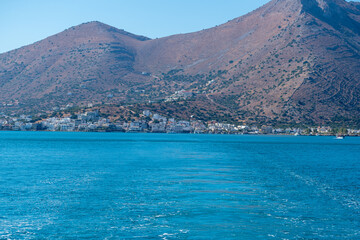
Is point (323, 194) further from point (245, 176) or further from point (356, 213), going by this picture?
point (245, 176)

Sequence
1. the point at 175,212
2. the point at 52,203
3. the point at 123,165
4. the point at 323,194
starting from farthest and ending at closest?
the point at 123,165, the point at 323,194, the point at 52,203, the point at 175,212

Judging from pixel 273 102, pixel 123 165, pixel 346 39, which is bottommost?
pixel 123 165

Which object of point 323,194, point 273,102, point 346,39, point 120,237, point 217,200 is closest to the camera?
point 120,237

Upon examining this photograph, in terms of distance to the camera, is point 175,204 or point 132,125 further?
point 132,125

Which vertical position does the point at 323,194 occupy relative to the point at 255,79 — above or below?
below

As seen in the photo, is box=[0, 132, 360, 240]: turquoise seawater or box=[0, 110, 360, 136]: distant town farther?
box=[0, 110, 360, 136]: distant town

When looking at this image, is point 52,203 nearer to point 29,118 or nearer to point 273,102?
point 273,102

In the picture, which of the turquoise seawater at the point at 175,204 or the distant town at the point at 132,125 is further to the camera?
the distant town at the point at 132,125

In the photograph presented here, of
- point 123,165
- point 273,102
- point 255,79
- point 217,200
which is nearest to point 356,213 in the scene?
point 217,200

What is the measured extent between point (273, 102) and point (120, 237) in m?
130

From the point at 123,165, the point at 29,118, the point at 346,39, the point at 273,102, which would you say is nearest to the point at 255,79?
the point at 273,102

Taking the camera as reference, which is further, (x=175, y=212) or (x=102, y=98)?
(x=102, y=98)

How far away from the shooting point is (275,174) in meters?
40.9

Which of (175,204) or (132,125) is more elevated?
(132,125)
